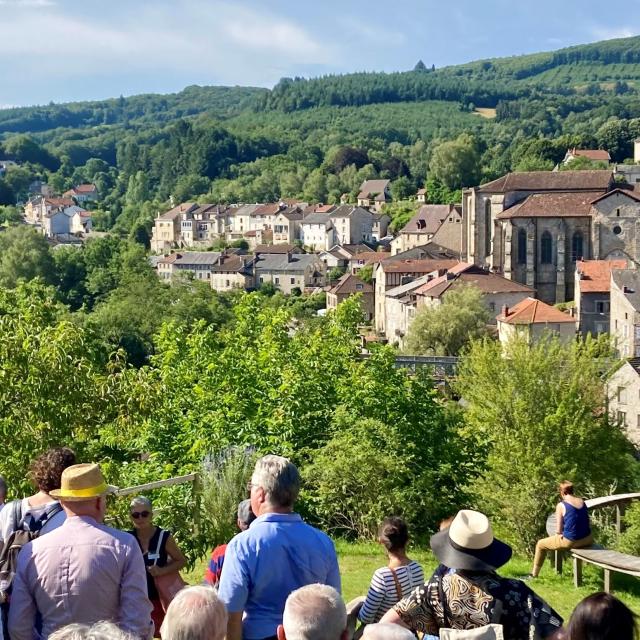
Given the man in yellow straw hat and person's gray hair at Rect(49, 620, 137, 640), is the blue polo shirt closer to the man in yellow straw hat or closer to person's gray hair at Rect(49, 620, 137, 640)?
the man in yellow straw hat

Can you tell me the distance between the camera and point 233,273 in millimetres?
100250

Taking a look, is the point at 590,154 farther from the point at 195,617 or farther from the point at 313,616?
the point at 195,617

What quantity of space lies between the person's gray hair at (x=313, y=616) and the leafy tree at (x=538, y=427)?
569 inches

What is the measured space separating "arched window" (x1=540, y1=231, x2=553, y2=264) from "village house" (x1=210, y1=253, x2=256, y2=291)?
38372mm

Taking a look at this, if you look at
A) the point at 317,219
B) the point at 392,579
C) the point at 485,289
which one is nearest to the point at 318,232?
the point at 317,219

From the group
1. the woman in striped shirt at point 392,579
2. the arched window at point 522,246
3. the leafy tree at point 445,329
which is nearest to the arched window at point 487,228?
the arched window at point 522,246

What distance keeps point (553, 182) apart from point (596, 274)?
43.2 feet

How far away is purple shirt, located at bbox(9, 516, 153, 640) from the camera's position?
5223 mm

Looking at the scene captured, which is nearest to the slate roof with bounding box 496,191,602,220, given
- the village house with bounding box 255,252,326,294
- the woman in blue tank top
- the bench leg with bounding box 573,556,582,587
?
the village house with bounding box 255,252,326,294

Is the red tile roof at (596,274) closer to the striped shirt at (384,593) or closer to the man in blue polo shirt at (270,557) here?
the striped shirt at (384,593)

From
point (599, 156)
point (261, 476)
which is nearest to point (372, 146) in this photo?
point (599, 156)

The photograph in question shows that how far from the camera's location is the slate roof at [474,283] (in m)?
61.3

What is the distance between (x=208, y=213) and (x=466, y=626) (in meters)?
134

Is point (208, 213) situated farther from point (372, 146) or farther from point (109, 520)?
point (109, 520)
